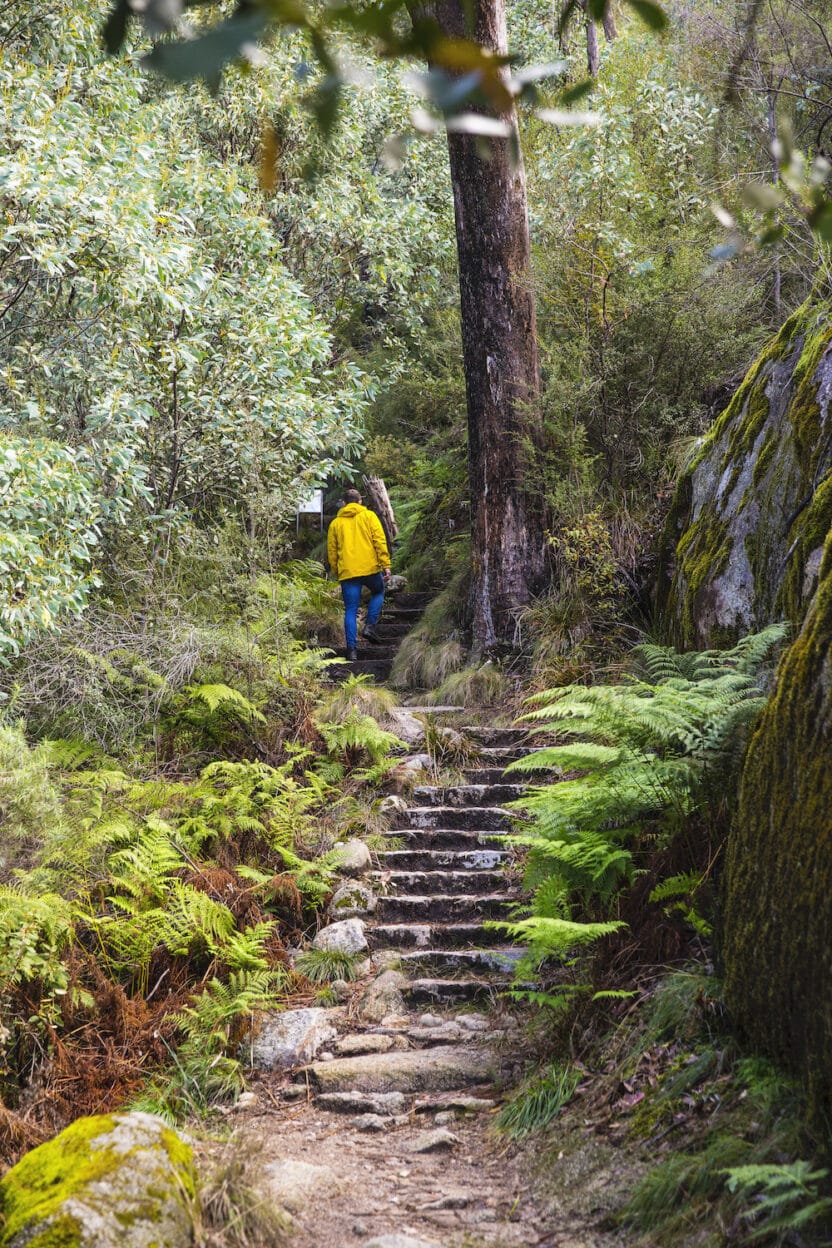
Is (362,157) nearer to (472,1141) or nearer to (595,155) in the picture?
(595,155)

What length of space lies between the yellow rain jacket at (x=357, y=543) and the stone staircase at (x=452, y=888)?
425 centimetres

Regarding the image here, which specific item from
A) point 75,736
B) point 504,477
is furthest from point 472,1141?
point 504,477

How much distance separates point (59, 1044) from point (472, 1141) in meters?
2.22

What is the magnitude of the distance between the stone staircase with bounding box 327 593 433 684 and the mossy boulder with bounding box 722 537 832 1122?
7.57 m

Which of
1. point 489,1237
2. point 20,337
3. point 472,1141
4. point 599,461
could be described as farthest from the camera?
point 599,461

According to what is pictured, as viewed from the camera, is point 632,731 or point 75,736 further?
point 75,736

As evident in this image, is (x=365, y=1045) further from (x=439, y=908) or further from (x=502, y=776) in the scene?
(x=502, y=776)

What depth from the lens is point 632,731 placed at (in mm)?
5340

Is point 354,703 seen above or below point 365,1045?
above

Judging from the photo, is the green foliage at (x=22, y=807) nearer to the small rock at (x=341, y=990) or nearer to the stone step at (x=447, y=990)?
the small rock at (x=341, y=990)

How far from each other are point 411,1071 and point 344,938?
1411 millimetres

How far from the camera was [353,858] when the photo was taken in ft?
23.9

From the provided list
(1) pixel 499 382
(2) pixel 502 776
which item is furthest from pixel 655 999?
(1) pixel 499 382

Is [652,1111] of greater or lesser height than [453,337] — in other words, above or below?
below
